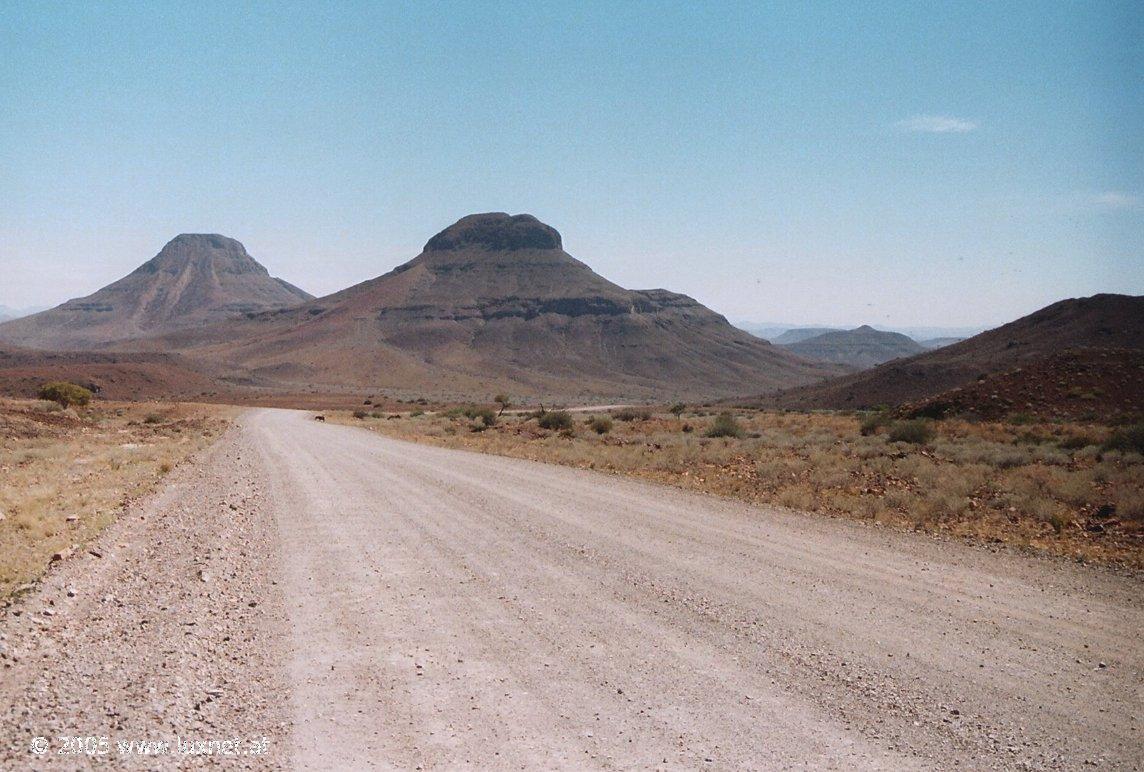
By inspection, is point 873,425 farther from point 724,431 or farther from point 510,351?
point 510,351

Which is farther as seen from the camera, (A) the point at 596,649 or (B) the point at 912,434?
(B) the point at 912,434

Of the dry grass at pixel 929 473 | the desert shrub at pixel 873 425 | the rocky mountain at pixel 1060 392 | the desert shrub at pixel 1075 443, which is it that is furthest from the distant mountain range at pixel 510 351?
the desert shrub at pixel 1075 443

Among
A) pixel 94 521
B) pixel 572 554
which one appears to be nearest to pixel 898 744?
pixel 572 554

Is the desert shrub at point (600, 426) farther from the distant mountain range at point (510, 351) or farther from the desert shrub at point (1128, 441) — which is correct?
the distant mountain range at point (510, 351)

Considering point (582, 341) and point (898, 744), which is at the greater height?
point (582, 341)

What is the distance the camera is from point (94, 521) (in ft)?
39.3

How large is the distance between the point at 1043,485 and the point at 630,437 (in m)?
17.9

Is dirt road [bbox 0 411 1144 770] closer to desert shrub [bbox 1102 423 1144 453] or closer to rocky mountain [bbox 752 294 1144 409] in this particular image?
desert shrub [bbox 1102 423 1144 453]

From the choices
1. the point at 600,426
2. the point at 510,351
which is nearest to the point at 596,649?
the point at 600,426

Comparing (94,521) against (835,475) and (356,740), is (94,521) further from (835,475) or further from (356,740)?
(835,475)

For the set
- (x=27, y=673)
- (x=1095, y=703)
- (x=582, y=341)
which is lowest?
(x=1095, y=703)

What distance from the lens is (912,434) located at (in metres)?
27.3

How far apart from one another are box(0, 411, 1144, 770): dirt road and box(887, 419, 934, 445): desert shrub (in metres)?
16.4

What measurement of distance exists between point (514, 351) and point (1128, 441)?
15084 centimetres
